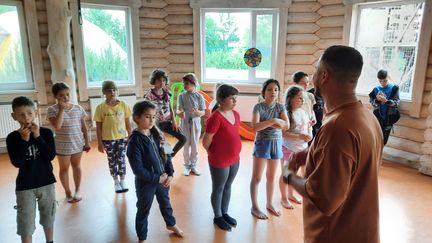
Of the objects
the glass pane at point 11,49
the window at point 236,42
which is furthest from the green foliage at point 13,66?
the window at point 236,42

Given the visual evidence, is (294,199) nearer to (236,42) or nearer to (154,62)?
(236,42)

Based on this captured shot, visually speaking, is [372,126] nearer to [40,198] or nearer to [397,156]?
[40,198]

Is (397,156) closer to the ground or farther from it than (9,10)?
closer to the ground

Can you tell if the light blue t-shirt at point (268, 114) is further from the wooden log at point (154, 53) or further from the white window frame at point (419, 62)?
the wooden log at point (154, 53)

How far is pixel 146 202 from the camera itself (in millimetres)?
2357

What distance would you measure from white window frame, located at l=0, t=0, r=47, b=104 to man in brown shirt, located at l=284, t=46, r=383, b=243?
492 centimetres

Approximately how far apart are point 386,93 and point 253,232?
287 cm

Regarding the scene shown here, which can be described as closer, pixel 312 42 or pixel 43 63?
pixel 43 63

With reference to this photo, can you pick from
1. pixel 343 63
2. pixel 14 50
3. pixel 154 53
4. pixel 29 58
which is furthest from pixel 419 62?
pixel 14 50

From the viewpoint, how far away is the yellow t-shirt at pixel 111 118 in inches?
126

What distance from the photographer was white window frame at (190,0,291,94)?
5.36m

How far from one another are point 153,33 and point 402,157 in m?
4.66

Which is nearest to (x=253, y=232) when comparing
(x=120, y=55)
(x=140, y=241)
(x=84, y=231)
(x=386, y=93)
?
(x=140, y=241)

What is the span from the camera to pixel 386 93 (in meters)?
4.21
